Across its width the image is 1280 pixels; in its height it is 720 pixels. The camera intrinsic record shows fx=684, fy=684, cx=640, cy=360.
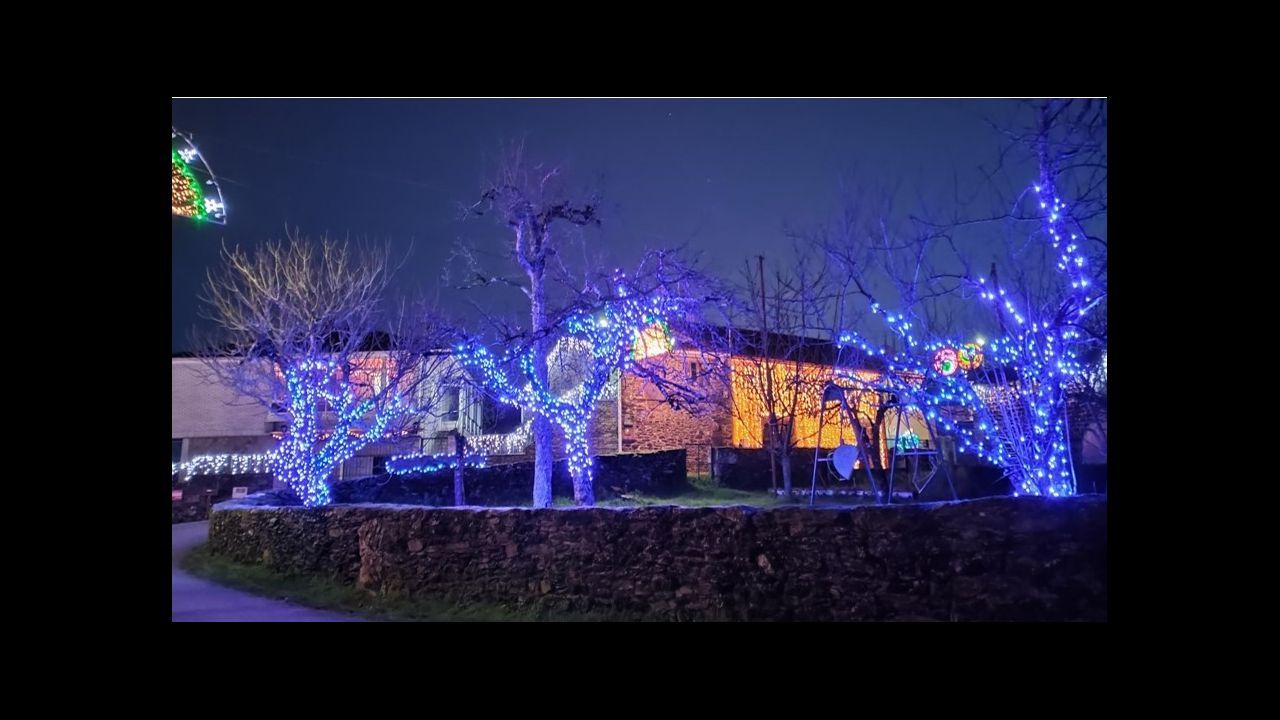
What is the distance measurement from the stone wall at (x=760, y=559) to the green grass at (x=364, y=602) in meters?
0.10

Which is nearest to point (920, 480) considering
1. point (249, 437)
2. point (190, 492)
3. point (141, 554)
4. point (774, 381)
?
point (774, 381)

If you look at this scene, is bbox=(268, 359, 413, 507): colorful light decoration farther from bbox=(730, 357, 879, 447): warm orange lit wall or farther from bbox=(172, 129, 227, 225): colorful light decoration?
bbox=(730, 357, 879, 447): warm orange lit wall

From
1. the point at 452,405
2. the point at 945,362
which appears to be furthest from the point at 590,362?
the point at 452,405

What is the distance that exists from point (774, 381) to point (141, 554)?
13.1m

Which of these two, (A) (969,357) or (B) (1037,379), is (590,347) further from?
(B) (1037,379)

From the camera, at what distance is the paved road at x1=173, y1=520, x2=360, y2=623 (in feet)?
22.6

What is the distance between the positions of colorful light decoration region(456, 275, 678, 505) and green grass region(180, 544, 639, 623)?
450cm

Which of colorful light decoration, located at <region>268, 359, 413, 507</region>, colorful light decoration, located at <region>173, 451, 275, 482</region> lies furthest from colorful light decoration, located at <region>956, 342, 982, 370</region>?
colorful light decoration, located at <region>173, 451, 275, 482</region>

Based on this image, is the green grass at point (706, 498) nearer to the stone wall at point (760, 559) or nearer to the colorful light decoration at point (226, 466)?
the stone wall at point (760, 559)

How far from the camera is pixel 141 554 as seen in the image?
385 cm

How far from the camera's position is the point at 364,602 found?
7520 mm

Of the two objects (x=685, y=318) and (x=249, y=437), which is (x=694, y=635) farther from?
(x=249, y=437)

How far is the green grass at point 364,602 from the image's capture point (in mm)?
6754

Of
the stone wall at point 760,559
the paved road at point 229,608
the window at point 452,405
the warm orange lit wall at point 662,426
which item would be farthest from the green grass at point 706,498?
the window at point 452,405
